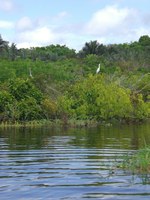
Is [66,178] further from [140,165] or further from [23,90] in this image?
[23,90]

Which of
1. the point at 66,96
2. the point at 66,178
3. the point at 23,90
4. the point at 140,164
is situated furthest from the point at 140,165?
the point at 66,96

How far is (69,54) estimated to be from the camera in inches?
3912

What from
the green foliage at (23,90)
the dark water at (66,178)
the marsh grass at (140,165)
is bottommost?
the dark water at (66,178)

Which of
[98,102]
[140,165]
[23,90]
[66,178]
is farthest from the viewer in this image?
[98,102]

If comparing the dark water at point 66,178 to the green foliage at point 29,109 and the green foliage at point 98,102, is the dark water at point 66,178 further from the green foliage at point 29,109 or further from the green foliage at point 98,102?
the green foliage at point 98,102

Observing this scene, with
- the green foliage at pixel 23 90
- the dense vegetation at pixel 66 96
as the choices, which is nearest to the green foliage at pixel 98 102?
the dense vegetation at pixel 66 96

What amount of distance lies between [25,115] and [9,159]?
94.0ft

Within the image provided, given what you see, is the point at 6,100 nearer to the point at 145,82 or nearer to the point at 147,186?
the point at 145,82

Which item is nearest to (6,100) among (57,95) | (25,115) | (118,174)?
(25,115)

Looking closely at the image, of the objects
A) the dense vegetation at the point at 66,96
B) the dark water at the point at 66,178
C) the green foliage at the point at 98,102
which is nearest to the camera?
the dark water at the point at 66,178

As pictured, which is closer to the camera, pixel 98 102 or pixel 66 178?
pixel 66 178

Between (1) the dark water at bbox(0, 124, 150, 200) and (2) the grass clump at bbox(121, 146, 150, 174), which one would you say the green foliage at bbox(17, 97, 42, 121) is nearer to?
(1) the dark water at bbox(0, 124, 150, 200)

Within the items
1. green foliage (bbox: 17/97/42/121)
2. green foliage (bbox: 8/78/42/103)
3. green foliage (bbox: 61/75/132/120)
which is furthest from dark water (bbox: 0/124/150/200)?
green foliage (bbox: 61/75/132/120)

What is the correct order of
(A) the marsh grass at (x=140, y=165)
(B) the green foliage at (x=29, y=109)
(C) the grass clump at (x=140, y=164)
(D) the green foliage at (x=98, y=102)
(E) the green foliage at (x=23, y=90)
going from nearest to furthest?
(A) the marsh grass at (x=140, y=165), (C) the grass clump at (x=140, y=164), (B) the green foliage at (x=29, y=109), (E) the green foliage at (x=23, y=90), (D) the green foliage at (x=98, y=102)
